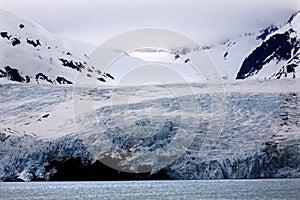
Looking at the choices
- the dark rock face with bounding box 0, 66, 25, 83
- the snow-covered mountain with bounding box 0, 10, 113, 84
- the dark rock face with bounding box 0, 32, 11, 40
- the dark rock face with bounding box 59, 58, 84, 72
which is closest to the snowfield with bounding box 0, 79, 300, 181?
the dark rock face with bounding box 0, 66, 25, 83

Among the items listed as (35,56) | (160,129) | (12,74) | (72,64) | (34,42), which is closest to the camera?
(160,129)

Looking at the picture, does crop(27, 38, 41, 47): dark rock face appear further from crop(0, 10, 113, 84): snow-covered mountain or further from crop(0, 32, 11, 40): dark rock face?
crop(0, 32, 11, 40): dark rock face

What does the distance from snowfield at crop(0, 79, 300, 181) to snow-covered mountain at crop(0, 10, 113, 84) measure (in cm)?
4661

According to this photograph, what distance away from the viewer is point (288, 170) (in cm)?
9006

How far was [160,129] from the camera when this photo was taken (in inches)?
3597

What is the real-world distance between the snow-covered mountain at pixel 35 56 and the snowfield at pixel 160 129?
4661cm

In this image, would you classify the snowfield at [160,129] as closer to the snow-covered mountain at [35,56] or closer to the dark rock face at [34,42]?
the snow-covered mountain at [35,56]

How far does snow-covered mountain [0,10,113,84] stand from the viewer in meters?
159

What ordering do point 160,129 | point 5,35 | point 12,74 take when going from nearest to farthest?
point 160,129
point 12,74
point 5,35

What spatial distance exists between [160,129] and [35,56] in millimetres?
77043

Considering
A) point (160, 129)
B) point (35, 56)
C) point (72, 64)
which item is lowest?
point (160, 129)

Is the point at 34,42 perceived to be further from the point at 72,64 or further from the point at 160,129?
the point at 160,129

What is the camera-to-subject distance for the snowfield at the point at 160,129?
89500mm

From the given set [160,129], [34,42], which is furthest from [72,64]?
[160,129]
